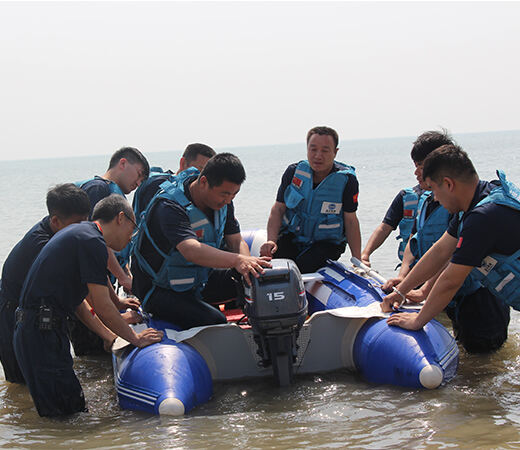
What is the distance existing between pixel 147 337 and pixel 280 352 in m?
0.76

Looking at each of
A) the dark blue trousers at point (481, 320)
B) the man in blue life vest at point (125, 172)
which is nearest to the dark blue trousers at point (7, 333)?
the man in blue life vest at point (125, 172)

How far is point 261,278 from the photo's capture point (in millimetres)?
3725

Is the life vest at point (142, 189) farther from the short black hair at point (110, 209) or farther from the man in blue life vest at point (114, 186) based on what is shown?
the short black hair at point (110, 209)

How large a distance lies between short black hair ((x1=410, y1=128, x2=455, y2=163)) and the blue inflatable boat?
969 mm

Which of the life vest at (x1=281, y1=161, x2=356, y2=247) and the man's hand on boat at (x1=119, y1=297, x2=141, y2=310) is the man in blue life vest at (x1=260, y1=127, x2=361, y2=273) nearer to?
the life vest at (x1=281, y1=161, x2=356, y2=247)

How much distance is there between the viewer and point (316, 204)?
5418 mm

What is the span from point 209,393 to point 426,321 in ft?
→ 4.26

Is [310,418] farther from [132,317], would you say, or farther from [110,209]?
[110,209]

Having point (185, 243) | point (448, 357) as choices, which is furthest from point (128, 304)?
point (448, 357)

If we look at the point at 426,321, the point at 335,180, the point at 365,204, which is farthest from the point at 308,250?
the point at 365,204

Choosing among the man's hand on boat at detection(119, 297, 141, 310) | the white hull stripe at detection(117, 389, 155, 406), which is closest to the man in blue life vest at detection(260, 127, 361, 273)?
the man's hand on boat at detection(119, 297, 141, 310)

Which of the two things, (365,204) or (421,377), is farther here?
(365,204)

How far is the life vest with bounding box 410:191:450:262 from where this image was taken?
4551 millimetres

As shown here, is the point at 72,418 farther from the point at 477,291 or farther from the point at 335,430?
the point at 477,291
